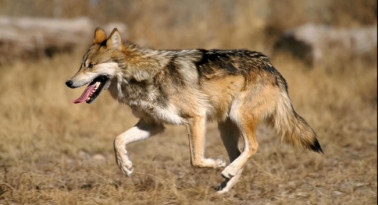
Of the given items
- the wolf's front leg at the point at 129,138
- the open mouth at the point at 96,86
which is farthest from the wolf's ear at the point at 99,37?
the wolf's front leg at the point at 129,138

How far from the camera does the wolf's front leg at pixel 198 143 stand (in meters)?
4.53

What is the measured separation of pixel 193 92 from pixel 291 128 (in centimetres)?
113

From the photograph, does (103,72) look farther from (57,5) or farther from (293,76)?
(57,5)

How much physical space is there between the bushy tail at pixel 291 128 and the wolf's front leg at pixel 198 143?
83 cm

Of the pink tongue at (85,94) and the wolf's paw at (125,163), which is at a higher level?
the pink tongue at (85,94)

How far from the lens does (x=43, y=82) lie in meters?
9.65

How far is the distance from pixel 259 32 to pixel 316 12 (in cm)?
271

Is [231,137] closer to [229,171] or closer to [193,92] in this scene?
[229,171]

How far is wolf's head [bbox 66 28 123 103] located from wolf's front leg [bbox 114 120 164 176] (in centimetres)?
53

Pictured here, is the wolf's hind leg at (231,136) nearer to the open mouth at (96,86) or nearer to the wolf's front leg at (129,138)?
the wolf's front leg at (129,138)

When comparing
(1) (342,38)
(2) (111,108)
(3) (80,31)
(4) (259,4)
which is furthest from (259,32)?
(2) (111,108)

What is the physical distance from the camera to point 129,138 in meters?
4.70

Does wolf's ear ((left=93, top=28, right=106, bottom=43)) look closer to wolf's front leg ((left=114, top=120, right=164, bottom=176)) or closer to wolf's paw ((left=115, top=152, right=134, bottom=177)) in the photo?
wolf's front leg ((left=114, top=120, right=164, bottom=176))

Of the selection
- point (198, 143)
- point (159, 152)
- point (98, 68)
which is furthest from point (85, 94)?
point (159, 152)
